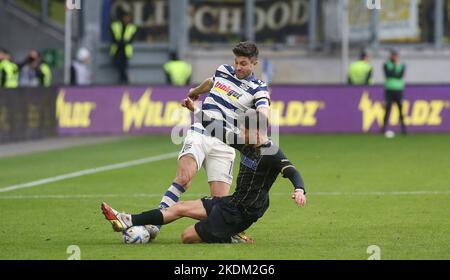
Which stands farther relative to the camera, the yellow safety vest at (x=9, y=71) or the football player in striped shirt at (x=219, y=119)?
the yellow safety vest at (x=9, y=71)

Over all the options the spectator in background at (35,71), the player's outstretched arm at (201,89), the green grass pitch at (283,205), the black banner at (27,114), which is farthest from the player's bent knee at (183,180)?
the spectator in background at (35,71)

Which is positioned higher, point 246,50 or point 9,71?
point 246,50

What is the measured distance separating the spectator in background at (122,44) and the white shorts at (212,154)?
82.5 feet

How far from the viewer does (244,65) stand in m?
13.2

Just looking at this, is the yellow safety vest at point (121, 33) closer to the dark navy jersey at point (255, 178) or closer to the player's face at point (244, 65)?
the player's face at point (244, 65)

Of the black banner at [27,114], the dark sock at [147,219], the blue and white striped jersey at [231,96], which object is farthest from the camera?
the black banner at [27,114]

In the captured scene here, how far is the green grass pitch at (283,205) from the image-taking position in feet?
41.1

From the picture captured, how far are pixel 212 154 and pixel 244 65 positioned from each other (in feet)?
4.08

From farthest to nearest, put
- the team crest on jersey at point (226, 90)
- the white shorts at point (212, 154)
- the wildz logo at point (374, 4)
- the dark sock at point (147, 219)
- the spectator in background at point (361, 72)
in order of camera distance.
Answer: the wildz logo at point (374, 4) < the spectator in background at point (361, 72) < the white shorts at point (212, 154) < the team crest on jersey at point (226, 90) < the dark sock at point (147, 219)

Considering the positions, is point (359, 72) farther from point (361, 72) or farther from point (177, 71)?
point (177, 71)

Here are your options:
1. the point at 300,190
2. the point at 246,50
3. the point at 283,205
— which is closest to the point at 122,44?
the point at 283,205

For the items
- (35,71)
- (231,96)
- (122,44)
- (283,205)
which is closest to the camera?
(231,96)
